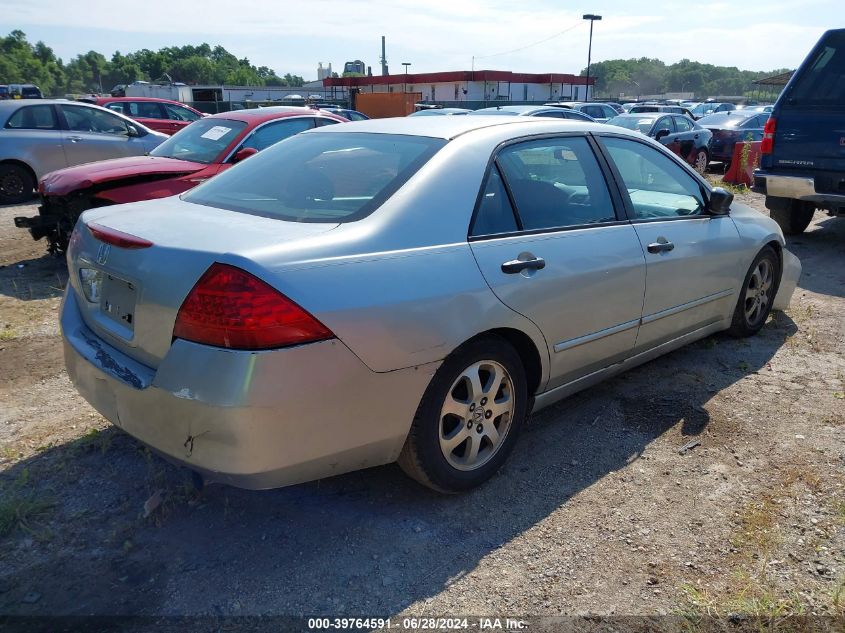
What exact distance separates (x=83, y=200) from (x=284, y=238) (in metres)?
4.66

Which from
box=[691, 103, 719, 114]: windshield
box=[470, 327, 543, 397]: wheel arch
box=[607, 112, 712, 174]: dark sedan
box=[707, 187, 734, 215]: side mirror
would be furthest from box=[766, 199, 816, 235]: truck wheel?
box=[691, 103, 719, 114]: windshield

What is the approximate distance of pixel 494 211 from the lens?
315 cm

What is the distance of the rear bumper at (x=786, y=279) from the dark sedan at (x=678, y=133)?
10.4 meters

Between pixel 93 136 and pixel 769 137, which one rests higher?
pixel 769 137

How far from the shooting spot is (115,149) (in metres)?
11.0

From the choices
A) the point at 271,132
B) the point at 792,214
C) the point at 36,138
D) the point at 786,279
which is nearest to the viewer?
the point at 786,279

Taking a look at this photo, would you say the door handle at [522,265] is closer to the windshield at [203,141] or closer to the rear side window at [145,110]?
the windshield at [203,141]

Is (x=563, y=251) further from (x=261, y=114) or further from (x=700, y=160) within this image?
(x=700, y=160)

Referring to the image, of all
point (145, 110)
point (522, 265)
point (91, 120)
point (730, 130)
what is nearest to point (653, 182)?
point (522, 265)

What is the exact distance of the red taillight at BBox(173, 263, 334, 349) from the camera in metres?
2.35

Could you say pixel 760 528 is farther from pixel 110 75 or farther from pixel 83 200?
pixel 110 75

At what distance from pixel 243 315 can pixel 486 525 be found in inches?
54.8

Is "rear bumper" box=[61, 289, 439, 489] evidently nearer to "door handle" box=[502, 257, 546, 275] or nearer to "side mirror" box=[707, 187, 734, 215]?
"door handle" box=[502, 257, 546, 275]

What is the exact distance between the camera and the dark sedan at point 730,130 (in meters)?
17.5
